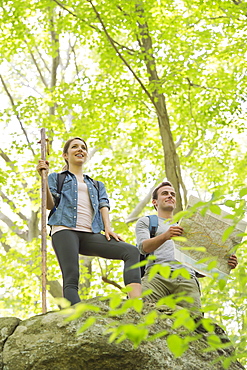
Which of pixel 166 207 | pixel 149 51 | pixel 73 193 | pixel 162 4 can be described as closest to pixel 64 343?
pixel 73 193

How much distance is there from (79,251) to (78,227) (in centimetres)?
22

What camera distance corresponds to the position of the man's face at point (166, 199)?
15.6 ft

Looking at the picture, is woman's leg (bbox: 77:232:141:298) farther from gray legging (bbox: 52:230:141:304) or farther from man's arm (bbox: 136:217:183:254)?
man's arm (bbox: 136:217:183:254)

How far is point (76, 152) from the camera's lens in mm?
4707

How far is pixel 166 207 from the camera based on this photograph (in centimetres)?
475

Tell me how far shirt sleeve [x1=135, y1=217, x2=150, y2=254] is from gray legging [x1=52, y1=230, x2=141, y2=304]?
198 millimetres

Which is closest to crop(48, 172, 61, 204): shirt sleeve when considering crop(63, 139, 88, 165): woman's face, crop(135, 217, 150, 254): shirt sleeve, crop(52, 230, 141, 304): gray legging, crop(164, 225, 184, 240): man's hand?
crop(63, 139, 88, 165): woman's face

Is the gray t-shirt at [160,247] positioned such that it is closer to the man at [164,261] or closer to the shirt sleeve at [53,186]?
the man at [164,261]

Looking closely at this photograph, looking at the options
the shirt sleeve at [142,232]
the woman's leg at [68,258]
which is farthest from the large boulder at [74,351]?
the shirt sleeve at [142,232]

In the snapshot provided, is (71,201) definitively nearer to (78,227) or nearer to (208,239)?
(78,227)

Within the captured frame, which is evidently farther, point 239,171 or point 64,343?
point 239,171

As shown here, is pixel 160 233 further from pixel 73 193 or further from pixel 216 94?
pixel 216 94

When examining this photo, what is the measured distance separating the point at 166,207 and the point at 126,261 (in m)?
0.84

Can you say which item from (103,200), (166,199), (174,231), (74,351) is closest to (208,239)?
(174,231)
